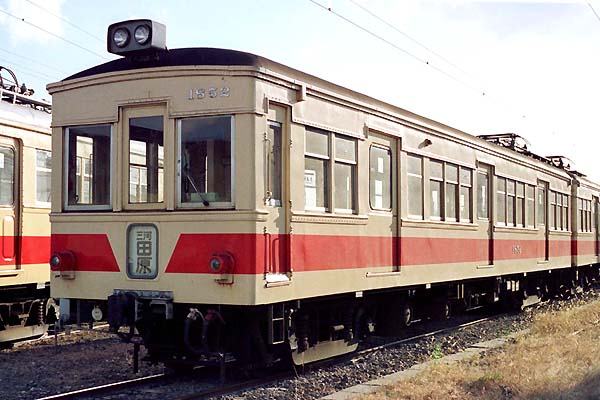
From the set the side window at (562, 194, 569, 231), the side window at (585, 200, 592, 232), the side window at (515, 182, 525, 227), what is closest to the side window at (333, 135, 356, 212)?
the side window at (515, 182, 525, 227)

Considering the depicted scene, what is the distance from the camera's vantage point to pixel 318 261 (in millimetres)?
8461

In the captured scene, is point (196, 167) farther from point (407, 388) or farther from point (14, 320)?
point (14, 320)

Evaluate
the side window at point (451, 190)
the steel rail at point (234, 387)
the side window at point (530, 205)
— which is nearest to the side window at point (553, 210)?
the side window at point (530, 205)

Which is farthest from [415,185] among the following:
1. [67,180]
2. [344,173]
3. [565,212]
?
[565,212]

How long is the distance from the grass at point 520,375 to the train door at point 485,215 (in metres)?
2.74

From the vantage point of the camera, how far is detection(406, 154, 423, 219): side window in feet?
35.1

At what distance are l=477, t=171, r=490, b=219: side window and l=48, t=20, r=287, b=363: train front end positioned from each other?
262 inches

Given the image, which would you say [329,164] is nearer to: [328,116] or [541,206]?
[328,116]

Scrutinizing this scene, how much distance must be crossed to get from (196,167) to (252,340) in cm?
185

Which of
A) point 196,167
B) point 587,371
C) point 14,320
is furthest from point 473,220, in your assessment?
point 14,320

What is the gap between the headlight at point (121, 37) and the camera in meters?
8.06

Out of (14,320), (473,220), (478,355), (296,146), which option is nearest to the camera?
(296,146)

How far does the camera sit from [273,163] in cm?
788

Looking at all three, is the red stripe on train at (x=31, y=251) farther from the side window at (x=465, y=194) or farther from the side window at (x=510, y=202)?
the side window at (x=510, y=202)
